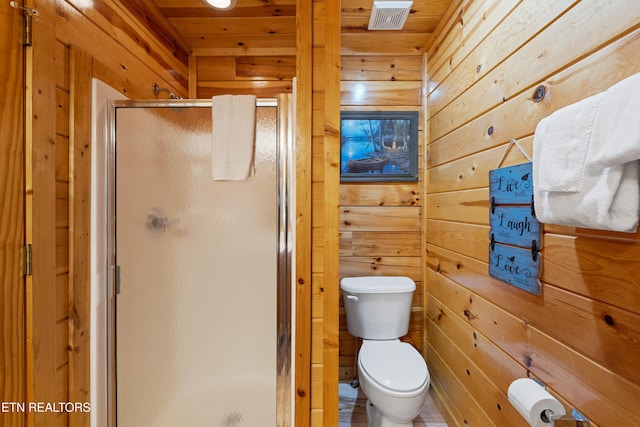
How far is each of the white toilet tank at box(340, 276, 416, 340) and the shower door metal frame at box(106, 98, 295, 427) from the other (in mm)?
761

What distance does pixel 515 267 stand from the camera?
1085mm

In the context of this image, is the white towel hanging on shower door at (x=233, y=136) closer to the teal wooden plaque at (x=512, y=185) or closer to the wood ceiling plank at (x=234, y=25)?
the wood ceiling plank at (x=234, y=25)

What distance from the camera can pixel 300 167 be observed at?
3.49ft

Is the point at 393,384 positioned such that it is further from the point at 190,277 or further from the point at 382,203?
the point at 382,203

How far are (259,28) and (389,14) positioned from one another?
32.1 inches

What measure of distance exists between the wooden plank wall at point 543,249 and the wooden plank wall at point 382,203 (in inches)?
6.2

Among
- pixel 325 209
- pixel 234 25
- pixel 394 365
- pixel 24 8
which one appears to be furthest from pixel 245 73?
pixel 394 365

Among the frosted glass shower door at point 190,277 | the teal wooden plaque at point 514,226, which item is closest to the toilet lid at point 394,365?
the frosted glass shower door at point 190,277

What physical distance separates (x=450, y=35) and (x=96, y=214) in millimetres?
2120

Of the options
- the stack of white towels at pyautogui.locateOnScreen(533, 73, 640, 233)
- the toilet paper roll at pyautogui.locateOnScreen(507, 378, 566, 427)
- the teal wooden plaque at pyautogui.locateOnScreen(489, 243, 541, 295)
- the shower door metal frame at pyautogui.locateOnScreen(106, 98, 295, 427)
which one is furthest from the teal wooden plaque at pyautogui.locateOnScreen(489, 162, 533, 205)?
the shower door metal frame at pyautogui.locateOnScreen(106, 98, 295, 427)

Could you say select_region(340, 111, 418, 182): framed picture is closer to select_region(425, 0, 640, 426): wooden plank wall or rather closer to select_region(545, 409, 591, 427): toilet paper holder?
select_region(425, 0, 640, 426): wooden plank wall

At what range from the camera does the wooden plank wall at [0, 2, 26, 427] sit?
2.83 feet

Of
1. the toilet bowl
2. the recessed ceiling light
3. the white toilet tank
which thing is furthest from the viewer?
the white toilet tank

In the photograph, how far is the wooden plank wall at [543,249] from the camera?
0.72 m
